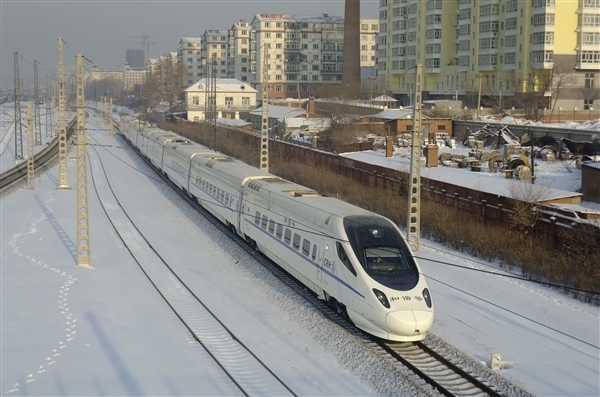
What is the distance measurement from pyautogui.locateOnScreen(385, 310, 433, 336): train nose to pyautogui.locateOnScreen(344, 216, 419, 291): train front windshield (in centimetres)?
55

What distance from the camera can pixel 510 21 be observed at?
6272 centimetres

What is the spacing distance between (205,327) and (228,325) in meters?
0.49

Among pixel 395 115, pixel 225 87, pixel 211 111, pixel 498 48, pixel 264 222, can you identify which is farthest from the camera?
pixel 225 87

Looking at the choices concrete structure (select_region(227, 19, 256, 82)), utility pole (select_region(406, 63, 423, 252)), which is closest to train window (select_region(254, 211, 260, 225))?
utility pole (select_region(406, 63, 423, 252))

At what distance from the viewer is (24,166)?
166 feet

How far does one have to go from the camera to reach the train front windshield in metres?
13.1

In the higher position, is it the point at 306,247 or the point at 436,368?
the point at 306,247

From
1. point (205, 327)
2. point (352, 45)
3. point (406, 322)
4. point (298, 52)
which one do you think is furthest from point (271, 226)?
point (298, 52)

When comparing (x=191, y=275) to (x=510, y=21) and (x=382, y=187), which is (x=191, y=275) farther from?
(x=510, y=21)

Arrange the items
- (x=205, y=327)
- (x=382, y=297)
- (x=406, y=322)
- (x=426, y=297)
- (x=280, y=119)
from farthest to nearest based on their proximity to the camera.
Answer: (x=280, y=119) < (x=205, y=327) < (x=426, y=297) < (x=382, y=297) < (x=406, y=322)

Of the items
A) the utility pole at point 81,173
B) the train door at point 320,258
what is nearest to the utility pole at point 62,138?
the utility pole at point 81,173

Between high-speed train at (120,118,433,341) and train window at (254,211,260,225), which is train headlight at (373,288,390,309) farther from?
train window at (254,211,260,225)

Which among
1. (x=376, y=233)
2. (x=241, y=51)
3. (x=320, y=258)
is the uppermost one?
(x=241, y=51)

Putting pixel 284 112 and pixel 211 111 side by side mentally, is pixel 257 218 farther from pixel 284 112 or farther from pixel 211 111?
pixel 284 112
